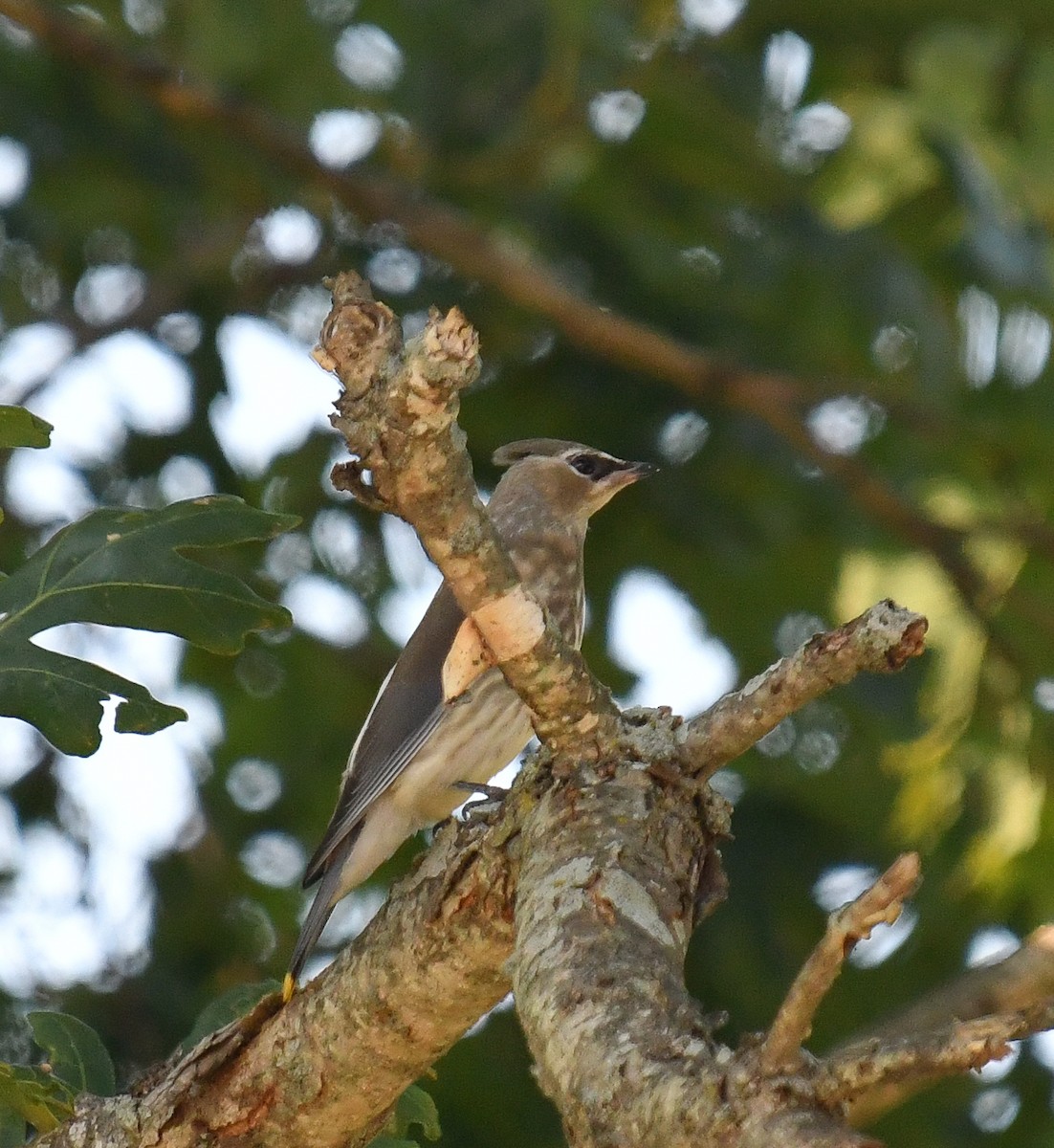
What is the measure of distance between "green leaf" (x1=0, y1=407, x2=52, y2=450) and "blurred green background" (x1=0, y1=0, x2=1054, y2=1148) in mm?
2431

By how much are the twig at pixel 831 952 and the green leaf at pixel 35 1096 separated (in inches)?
55.7

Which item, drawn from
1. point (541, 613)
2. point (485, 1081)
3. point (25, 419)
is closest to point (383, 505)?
point (541, 613)

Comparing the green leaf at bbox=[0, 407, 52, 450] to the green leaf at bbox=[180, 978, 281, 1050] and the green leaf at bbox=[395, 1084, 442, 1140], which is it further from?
the green leaf at bbox=[395, 1084, 442, 1140]

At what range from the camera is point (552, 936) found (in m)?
2.45

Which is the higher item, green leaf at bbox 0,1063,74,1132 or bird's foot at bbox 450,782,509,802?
green leaf at bbox 0,1063,74,1132

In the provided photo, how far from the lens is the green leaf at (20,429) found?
298 centimetres

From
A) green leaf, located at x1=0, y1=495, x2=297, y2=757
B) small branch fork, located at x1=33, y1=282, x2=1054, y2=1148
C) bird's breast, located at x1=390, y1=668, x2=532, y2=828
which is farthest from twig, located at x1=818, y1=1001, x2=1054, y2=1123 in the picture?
bird's breast, located at x1=390, y1=668, x2=532, y2=828

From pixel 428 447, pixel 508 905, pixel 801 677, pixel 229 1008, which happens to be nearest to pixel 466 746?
pixel 229 1008

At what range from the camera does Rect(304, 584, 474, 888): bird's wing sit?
4.21 metres

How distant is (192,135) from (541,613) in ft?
11.1

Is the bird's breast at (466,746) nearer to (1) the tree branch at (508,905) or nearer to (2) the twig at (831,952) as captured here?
(1) the tree branch at (508,905)

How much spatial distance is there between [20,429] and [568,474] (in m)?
2.58

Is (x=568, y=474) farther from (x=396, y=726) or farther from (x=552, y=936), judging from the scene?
(x=552, y=936)

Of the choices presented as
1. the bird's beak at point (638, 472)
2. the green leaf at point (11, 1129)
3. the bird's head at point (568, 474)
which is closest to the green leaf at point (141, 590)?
the green leaf at point (11, 1129)
